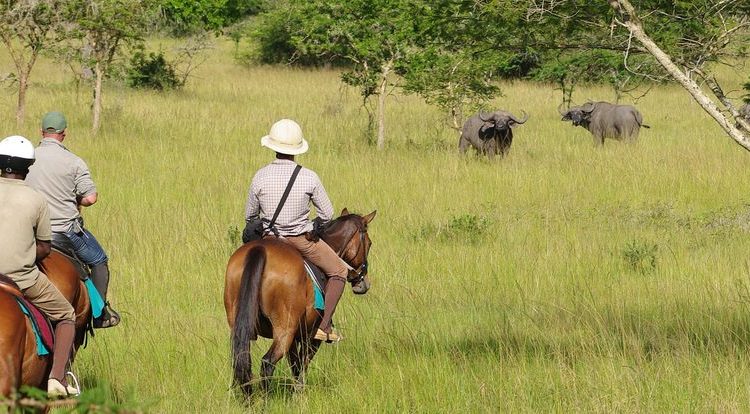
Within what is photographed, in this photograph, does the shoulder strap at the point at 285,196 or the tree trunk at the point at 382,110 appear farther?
the tree trunk at the point at 382,110

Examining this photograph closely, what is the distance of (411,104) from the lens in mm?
30250

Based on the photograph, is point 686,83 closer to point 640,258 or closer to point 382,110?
point 640,258

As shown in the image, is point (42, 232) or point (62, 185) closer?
point (42, 232)

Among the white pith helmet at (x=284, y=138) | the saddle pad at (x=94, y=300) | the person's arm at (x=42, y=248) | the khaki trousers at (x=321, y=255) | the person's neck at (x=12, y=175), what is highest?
the white pith helmet at (x=284, y=138)

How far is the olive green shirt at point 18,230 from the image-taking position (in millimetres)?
5723

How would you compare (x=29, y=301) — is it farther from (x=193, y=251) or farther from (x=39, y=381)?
(x=193, y=251)

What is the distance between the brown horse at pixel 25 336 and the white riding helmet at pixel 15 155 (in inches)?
27.9

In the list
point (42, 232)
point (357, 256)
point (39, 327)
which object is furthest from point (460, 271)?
point (39, 327)

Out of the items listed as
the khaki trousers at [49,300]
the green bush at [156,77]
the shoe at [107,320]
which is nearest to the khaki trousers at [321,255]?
the shoe at [107,320]

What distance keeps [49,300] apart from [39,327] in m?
0.25

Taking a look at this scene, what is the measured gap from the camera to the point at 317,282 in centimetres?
715

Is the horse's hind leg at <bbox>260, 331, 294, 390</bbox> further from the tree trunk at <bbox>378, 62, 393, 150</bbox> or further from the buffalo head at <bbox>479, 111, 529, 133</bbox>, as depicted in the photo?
the buffalo head at <bbox>479, 111, 529, 133</bbox>

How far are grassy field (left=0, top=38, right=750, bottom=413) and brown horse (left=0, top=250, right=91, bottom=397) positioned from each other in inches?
30.7

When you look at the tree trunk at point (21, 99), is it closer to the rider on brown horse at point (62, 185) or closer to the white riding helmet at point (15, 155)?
the rider on brown horse at point (62, 185)
